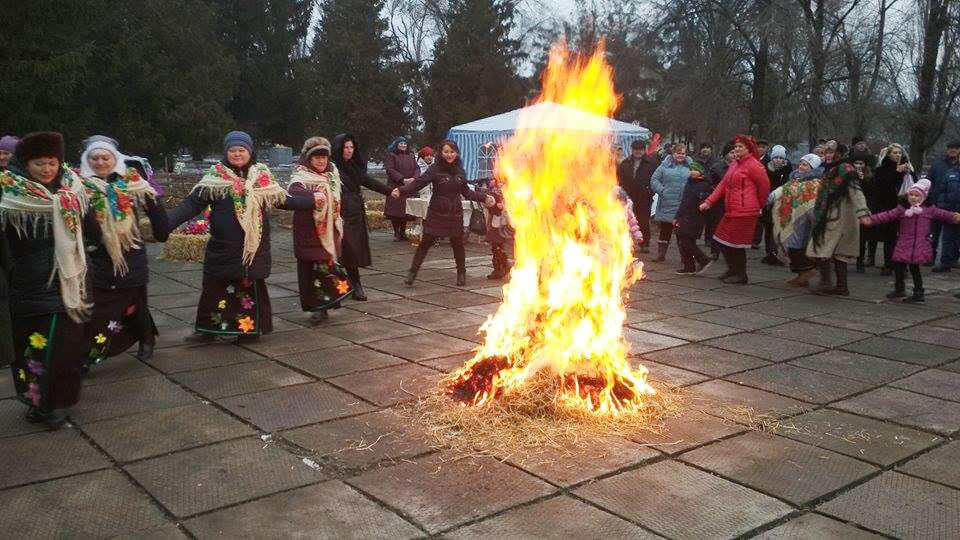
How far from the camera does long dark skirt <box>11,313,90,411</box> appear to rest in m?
4.55

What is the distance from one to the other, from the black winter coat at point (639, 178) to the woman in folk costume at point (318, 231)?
6809mm

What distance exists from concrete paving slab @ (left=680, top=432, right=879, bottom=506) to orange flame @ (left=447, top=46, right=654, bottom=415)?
0.67 m

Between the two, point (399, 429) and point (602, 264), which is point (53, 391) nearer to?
point (399, 429)

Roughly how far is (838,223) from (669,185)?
3127mm

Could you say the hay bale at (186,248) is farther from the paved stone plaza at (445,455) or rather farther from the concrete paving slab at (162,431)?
the concrete paving slab at (162,431)

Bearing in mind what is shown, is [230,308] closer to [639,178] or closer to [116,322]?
[116,322]

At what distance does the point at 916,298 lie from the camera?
8805 mm

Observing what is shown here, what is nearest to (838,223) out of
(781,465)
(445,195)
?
(445,195)

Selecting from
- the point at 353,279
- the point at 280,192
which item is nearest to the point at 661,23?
the point at 353,279

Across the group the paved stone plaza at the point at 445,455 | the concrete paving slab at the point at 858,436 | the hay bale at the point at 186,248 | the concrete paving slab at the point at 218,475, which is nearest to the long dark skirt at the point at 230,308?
the paved stone plaza at the point at 445,455

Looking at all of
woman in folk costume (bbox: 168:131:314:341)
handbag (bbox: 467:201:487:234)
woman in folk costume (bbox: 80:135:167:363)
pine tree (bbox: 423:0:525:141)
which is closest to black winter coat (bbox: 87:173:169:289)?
woman in folk costume (bbox: 80:135:167:363)

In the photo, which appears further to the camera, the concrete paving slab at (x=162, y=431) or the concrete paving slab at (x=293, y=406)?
the concrete paving slab at (x=293, y=406)

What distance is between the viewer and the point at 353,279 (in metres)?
8.54

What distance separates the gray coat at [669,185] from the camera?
11844 mm
